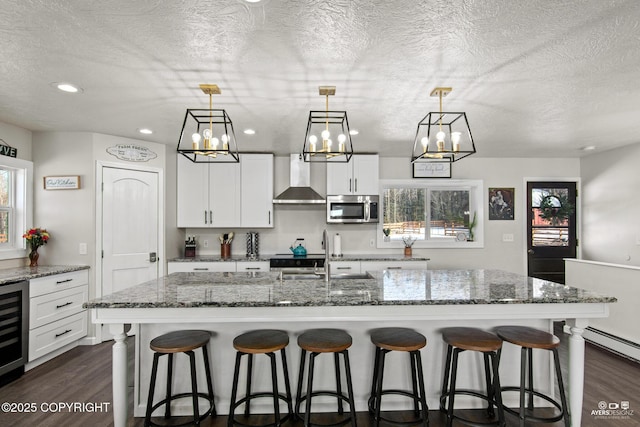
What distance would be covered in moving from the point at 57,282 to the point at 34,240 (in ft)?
1.93

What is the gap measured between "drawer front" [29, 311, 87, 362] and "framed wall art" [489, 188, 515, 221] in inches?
218

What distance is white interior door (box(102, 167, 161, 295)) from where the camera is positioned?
381 cm

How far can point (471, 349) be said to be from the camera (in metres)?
2.02

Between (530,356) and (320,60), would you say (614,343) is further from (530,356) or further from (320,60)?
(320,60)

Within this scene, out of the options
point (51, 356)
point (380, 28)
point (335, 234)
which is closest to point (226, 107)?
point (380, 28)

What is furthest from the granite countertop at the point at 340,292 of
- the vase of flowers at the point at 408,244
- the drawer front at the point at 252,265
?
the vase of flowers at the point at 408,244

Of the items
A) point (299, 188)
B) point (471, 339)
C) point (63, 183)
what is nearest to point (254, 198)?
point (299, 188)

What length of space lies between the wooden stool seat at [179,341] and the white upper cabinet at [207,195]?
8.35 feet

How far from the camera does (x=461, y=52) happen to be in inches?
77.7

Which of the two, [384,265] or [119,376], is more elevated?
[384,265]

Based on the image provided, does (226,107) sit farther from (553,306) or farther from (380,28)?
(553,306)

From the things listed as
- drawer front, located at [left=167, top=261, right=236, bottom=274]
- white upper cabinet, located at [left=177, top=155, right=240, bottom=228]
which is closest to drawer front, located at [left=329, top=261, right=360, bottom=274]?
drawer front, located at [left=167, top=261, right=236, bottom=274]

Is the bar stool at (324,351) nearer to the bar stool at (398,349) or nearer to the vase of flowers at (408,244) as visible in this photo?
the bar stool at (398,349)

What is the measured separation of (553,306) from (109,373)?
143 inches
